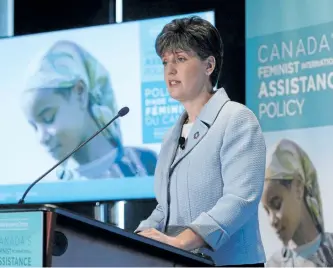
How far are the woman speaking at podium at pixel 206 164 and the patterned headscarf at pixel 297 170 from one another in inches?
71.6

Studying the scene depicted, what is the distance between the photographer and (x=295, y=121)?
13.5 feet

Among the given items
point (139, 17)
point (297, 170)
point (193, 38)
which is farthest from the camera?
point (139, 17)

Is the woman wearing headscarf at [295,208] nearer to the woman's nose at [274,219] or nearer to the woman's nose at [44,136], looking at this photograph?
the woman's nose at [274,219]

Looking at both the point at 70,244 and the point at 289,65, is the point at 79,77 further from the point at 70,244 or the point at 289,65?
the point at 70,244

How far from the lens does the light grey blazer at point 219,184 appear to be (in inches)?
80.2

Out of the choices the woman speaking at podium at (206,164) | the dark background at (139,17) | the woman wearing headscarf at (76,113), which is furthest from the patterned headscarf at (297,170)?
the woman speaking at podium at (206,164)

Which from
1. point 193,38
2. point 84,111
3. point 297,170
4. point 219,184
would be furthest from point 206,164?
point 84,111

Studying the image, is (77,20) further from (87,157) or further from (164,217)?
(164,217)

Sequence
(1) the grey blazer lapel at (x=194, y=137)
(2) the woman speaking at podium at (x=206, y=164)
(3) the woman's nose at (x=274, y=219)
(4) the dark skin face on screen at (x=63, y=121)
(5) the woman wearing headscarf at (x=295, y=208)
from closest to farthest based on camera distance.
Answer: (2) the woman speaking at podium at (x=206, y=164)
(1) the grey blazer lapel at (x=194, y=137)
(5) the woman wearing headscarf at (x=295, y=208)
(3) the woman's nose at (x=274, y=219)
(4) the dark skin face on screen at (x=63, y=121)

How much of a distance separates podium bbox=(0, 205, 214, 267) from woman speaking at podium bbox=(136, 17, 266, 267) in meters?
0.14

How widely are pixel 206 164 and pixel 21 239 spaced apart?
2.03 feet

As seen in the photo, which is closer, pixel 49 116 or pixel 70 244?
pixel 70 244

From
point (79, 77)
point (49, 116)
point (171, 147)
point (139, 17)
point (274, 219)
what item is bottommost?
point (274, 219)

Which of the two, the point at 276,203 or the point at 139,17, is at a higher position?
the point at 139,17
